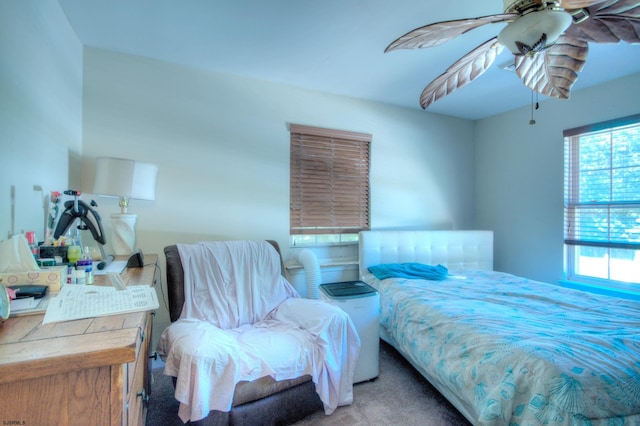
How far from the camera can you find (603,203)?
2.52m

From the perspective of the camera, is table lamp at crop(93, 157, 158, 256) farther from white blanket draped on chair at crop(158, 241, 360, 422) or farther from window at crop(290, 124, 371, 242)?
window at crop(290, 124, 371, 242)

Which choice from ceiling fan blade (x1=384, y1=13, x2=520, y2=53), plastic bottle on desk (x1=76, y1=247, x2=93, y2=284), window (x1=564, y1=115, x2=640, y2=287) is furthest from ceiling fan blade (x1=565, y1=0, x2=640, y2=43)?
plastic bottle on desk (x1=76, y1=247, x2=93, y2=284)

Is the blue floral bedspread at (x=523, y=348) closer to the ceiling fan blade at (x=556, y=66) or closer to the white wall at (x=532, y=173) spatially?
the white wall at (x=532, y=173)

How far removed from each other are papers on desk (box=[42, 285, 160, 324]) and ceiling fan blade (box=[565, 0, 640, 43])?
2.05m

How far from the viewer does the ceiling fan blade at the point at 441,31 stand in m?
1.22

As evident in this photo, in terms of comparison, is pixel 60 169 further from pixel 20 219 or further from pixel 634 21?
pixel 634 21

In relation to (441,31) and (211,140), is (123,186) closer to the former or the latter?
(211,140)

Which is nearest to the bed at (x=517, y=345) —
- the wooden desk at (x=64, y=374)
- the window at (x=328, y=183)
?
the window at (x=328, y=183)

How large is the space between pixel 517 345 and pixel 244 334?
1.47m

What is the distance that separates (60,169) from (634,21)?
120 inches

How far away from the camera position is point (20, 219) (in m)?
1.29

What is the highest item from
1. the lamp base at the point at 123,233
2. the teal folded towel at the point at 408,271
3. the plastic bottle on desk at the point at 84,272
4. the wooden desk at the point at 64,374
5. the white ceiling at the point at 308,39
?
the white ceiling at the point at 308,39

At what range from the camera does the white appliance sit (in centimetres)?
198

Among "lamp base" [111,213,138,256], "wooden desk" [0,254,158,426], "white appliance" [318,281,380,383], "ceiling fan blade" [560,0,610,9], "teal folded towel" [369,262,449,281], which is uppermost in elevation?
"ceiling fan blade" [560,0,610,9]
